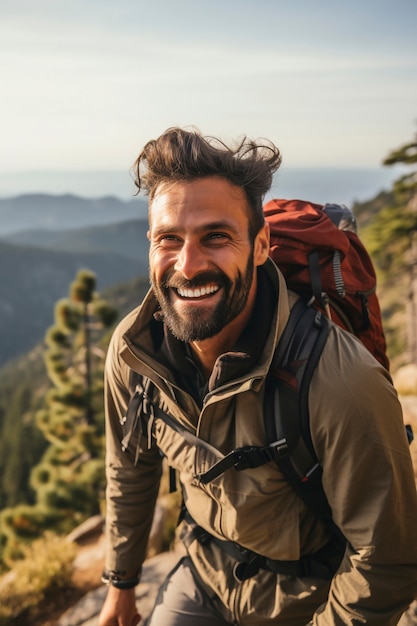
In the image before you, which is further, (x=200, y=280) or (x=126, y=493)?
(x=126, y=493)

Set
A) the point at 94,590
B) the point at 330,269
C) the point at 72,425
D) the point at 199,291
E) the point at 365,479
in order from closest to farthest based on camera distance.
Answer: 1. the point at 365,479
2. the point at 199,291
3. the point at 330,269
4. the point at 94,590
5. the point at 72,425

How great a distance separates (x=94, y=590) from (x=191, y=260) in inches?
165

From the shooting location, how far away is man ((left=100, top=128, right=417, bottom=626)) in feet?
6.68

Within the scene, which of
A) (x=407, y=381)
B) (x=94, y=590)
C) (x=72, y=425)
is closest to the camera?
(x=94, y=590)

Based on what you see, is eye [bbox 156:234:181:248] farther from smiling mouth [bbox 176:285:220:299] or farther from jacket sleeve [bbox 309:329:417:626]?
jacket sleeve [bbox 309:329:417:626]

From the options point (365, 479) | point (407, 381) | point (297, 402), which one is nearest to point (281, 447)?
point (297, 402)

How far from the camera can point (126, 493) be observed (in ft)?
9.70

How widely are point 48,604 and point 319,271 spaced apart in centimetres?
523

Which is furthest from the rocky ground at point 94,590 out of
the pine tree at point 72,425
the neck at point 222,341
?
the pine tree at point 72,425

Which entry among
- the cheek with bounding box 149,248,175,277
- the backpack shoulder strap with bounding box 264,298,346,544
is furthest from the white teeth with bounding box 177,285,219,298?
the backpack shoulder strap with bounding box 264,298,346,544

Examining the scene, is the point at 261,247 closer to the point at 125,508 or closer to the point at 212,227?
the point at 212,227

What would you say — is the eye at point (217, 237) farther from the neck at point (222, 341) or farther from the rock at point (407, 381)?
the rock at point (407, 381)

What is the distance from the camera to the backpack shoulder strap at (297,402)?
6.85 feet

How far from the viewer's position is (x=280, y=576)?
2.49 m
